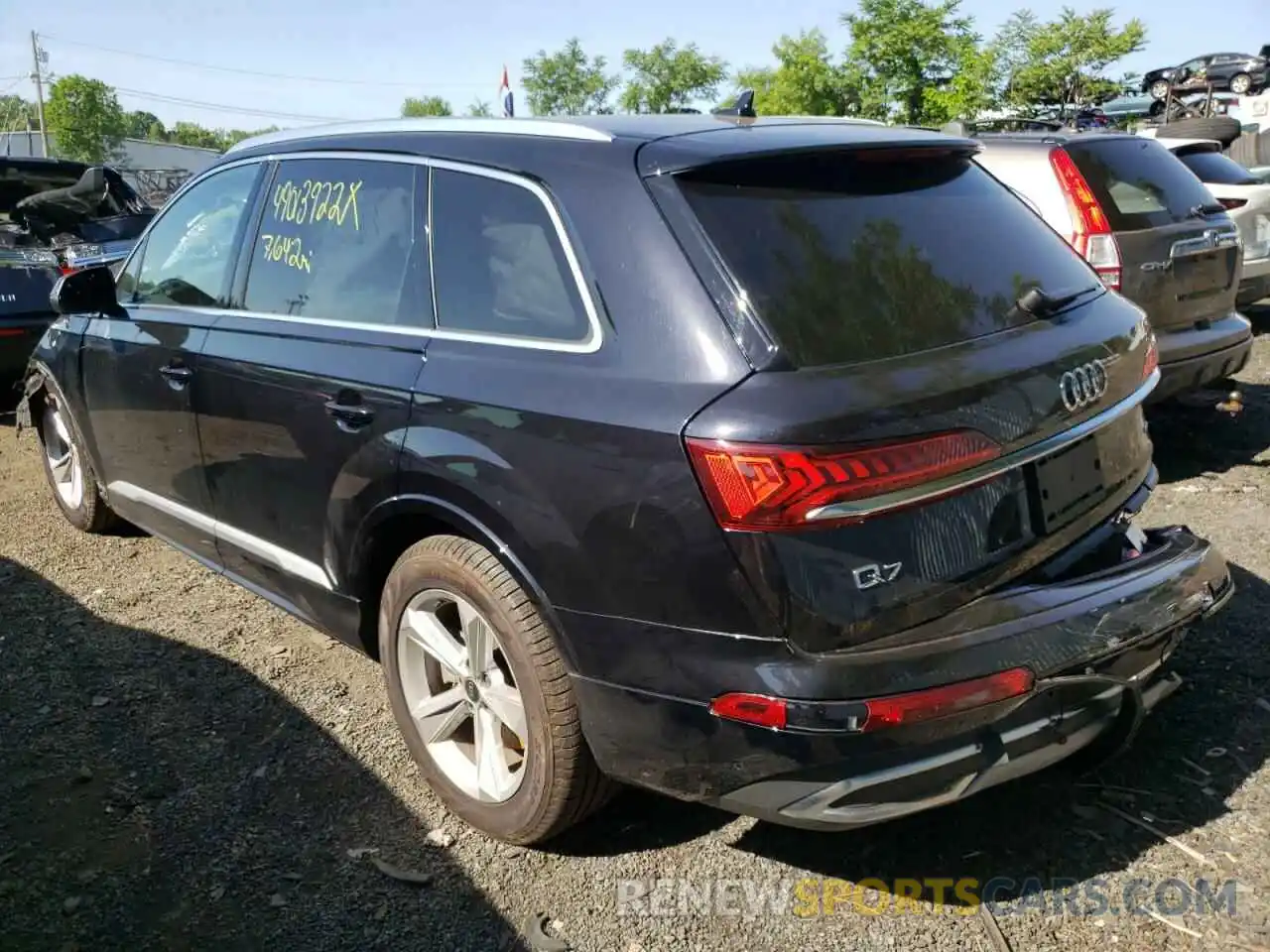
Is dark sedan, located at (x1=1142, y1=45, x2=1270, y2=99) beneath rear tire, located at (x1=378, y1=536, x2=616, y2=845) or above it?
above

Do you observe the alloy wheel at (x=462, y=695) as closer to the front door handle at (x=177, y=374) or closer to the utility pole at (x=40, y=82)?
the front door handle at (x=177, y=374)

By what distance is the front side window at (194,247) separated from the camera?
3.68 meters

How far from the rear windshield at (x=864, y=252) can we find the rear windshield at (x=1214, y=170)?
6104 millimetres

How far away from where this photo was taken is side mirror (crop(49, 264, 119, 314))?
4.16 meters

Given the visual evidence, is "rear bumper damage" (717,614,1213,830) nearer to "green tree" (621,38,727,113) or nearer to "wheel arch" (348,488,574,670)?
"wheel arch" (348,488,574,670)

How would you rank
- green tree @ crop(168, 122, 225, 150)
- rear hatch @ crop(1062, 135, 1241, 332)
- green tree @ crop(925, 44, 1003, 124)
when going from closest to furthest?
rear hatch @ crop(1062, 135, 1241, 332) < green tree @ crop(925, 44, 1003, 124) < green tree @ crop(168, 122, 225, 150)

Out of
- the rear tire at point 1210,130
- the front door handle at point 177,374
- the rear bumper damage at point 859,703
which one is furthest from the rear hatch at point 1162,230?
the rear tire at point 1210,130

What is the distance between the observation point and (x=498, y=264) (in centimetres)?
270

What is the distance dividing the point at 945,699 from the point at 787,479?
0.56 meters

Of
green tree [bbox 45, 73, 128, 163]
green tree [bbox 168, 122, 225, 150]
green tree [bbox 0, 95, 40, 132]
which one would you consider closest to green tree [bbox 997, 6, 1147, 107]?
green tree [bbox 45, 73, 128, 163]

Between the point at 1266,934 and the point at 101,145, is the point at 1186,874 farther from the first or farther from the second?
the point at 101,145

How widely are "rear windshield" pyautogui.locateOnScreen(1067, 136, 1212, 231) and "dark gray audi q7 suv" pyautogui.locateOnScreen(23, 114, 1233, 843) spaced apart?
2.65 m

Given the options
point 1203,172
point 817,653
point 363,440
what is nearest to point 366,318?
point 363,440

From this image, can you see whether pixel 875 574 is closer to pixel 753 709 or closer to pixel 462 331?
pixel 753 709
